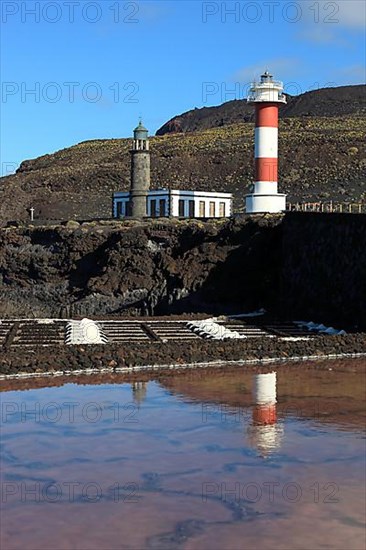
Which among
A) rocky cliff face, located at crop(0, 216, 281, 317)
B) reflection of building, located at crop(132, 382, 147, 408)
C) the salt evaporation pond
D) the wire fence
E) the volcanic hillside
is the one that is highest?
the volcanic hillside

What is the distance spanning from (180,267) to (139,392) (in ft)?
47.0

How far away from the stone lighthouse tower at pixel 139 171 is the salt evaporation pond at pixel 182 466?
2460 centimetres

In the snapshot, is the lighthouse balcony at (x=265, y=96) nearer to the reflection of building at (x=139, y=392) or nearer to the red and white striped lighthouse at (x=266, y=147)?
the red and white striped lighthouse at (x=266, y=147)

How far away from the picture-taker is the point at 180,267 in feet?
88.8

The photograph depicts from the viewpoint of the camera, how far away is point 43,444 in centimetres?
Result: 1004

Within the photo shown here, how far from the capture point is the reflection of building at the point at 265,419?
32.7ft

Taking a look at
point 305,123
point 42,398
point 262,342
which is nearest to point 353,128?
point 305,123

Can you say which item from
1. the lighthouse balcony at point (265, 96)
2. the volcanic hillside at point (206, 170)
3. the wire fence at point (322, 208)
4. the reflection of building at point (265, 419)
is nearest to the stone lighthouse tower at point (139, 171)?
the wire fence at point (322, 208)

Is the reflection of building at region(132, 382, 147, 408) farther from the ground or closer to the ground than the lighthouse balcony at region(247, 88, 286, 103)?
closer to the ground

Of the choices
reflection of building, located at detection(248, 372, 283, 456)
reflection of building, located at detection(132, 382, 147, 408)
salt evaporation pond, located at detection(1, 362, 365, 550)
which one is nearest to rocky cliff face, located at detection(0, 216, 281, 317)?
reflection of building, located at detection(248, 372, 283, 456)

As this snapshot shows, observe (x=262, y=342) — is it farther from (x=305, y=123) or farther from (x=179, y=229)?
(x=305, y=123)

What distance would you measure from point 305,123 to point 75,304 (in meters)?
57.7

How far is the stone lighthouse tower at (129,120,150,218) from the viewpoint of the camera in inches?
1469

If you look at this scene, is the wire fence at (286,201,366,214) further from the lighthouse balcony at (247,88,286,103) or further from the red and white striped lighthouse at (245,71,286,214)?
the lighthouse balcony at (247,88,286,103)
